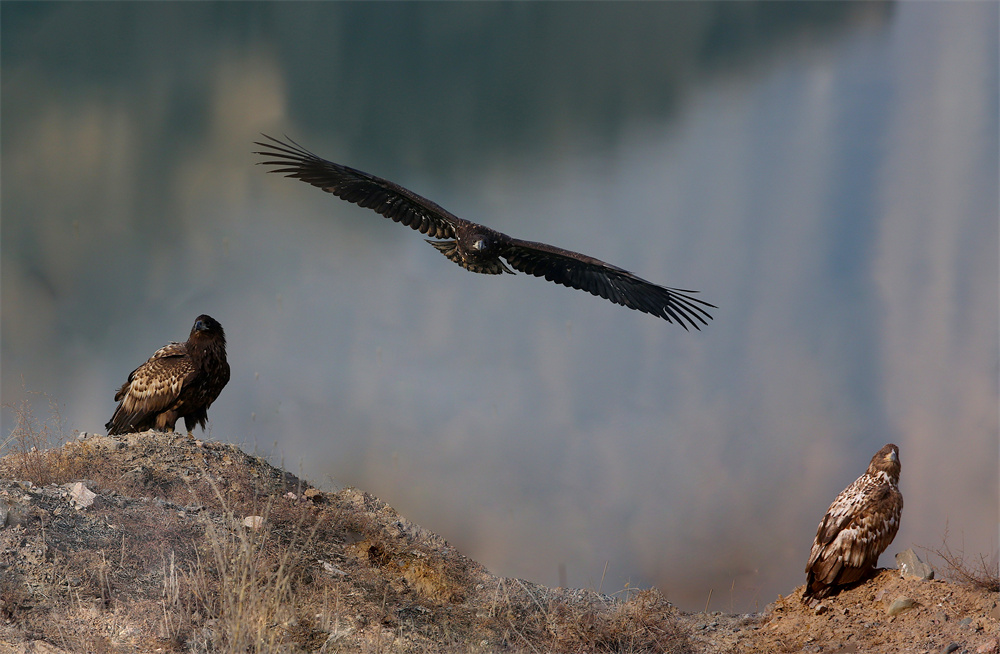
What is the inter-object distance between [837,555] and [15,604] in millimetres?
6777

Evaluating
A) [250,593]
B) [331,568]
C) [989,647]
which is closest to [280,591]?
[250,593]

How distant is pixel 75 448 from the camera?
948cm

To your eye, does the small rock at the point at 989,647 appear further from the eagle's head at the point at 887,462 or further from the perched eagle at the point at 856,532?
the eagle's head at the point at 887,462

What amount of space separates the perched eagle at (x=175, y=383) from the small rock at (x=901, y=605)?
772 centimetres

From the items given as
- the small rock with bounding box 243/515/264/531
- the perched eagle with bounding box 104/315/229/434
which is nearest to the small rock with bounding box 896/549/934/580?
the small rock with bounding box 243/515/264/531

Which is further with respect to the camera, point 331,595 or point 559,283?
point 559,283

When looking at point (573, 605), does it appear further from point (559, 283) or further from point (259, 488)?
point (559, 283)

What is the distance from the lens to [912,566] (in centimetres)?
770

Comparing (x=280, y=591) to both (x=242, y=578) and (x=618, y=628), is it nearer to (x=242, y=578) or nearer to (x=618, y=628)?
(x=242, y=578)

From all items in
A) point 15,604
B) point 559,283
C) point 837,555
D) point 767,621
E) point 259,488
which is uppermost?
point 559,283

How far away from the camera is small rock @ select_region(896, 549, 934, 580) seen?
762 centimetres

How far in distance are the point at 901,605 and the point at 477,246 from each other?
21.0 ft

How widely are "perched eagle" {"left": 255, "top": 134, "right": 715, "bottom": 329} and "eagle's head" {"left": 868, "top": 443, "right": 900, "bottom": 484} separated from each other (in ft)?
10.5

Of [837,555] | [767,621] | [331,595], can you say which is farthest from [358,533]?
[837,555]
